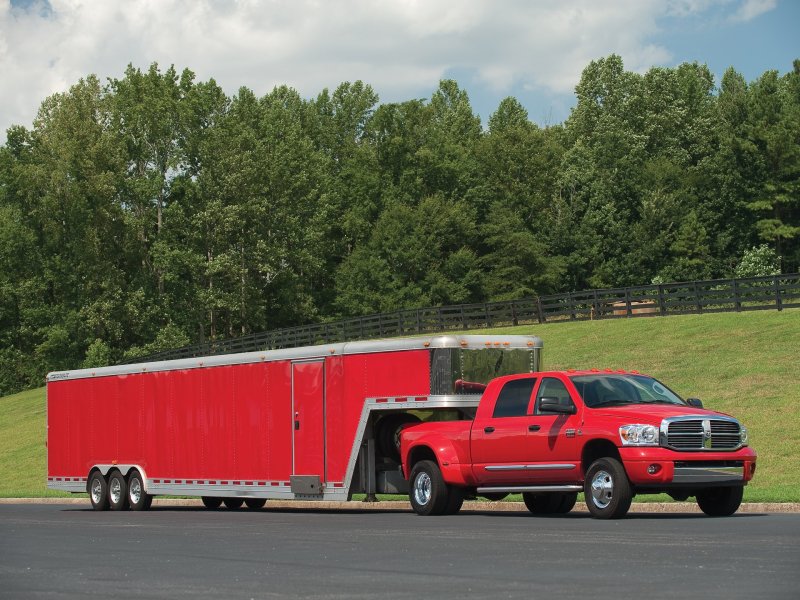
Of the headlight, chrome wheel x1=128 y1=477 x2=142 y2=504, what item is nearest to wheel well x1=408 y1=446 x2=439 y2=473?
the headlight

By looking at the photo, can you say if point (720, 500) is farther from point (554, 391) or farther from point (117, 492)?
point (117, 492)

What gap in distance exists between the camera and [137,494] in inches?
1136

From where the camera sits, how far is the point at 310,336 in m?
63.0

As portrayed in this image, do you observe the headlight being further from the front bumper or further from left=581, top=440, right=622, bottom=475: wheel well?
left=581, top=440, right=622, bottom=475: wheel well

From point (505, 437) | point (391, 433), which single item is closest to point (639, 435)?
point (505, 437)

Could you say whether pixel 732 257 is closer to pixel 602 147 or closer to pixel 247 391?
pixel 602 147

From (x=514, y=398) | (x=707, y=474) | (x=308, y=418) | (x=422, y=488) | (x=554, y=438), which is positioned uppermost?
(x=514, y=398)

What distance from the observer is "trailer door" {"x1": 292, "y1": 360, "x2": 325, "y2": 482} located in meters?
23.8

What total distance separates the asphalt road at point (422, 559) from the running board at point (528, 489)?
433mm

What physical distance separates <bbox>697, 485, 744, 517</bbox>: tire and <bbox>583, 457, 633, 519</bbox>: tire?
1575mm

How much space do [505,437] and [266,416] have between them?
256 inches

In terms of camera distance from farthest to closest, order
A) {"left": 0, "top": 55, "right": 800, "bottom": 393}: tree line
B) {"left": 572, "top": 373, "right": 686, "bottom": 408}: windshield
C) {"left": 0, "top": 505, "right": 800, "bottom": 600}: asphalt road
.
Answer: {"left": 0, "top": 55, "right": 800, "bottom": 393}: tree line, {"left": 572, "top": 373, "right": 686, "bottom": 408}: windshield, {"left": 0, "top": 505, "right": 800, "bottom": 600}: asphalt road

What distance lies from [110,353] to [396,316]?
23.3m

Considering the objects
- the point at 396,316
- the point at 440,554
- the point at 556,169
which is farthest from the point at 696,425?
the point at 556,169
